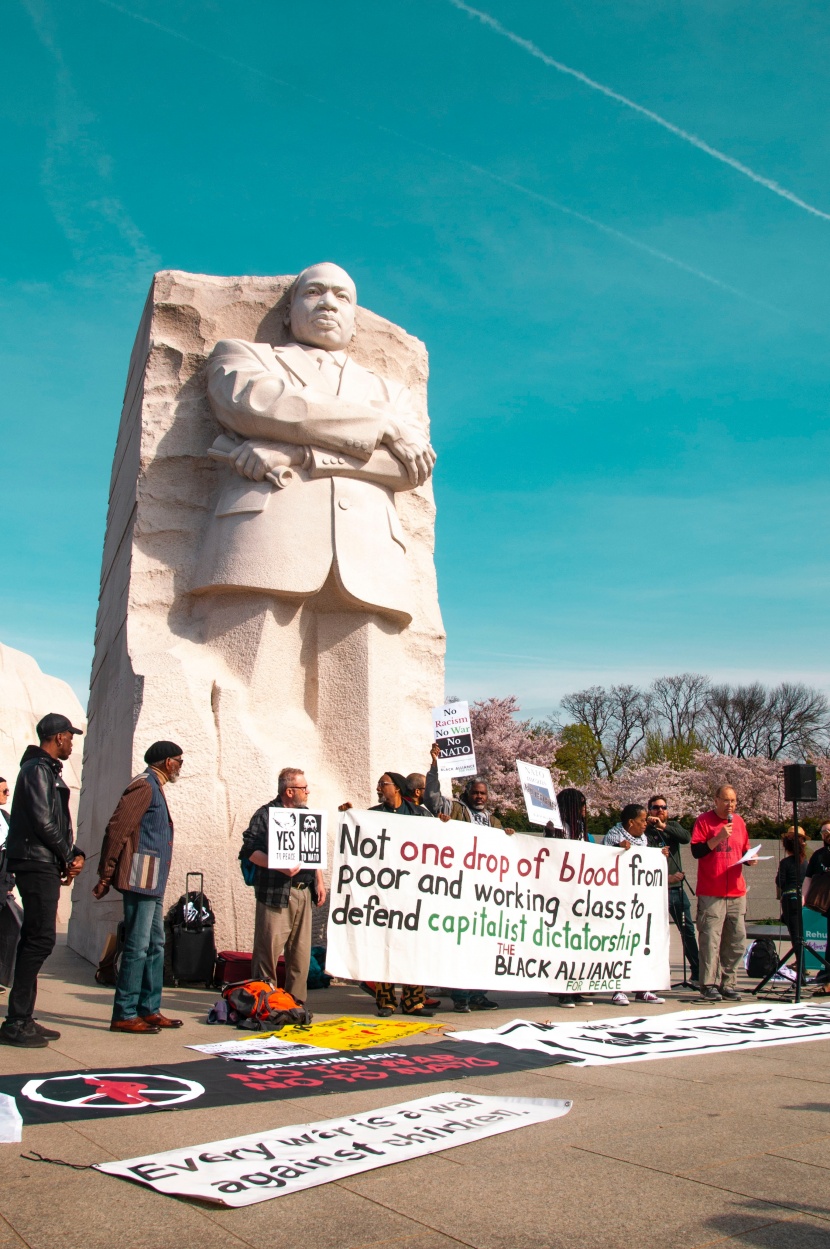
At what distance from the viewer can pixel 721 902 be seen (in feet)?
23.6

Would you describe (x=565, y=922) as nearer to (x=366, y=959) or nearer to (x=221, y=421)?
(x=366, y=959)

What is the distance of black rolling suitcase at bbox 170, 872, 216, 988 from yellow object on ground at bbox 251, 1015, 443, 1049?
162 cm

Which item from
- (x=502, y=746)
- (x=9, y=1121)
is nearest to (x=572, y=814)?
(x=9, y=1121)

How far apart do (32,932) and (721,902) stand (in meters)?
4.63

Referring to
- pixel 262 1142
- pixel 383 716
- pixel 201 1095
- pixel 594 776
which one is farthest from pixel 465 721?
pixel 594 776

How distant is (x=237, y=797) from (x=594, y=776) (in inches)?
1480

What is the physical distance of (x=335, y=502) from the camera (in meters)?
8.27

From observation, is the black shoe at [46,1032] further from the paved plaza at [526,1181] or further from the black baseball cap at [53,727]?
the black baseball cap at [53,727]

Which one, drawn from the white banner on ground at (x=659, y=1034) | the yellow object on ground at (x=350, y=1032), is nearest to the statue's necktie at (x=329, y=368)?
the yellow object on ground at (x=350, y=1032)

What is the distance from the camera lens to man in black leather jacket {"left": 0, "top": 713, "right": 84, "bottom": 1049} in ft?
15.5

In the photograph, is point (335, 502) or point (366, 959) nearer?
point (366, 959)

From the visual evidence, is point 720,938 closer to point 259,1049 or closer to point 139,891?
point 259,1049

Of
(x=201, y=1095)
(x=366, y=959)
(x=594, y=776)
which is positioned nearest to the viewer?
(x=201, y=1095)

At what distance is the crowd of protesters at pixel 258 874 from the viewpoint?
16.1ft
